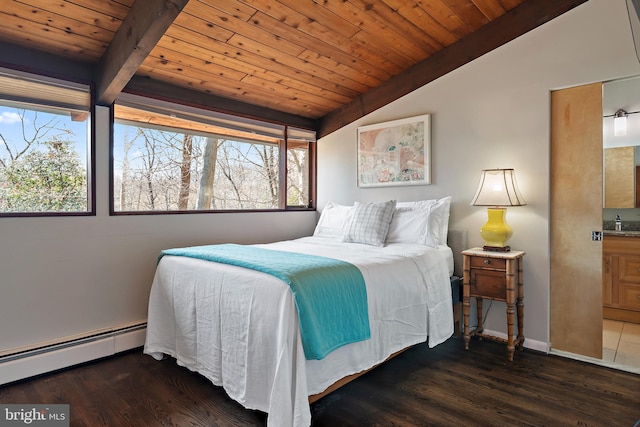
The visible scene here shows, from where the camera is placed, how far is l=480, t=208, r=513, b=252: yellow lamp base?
9.33ft

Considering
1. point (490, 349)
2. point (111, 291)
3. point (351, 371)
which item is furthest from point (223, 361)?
point (490, 349)

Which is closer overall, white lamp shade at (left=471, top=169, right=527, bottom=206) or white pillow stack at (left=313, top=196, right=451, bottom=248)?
white lamp shade at (left=471, top=169, right=527, bottom=206)

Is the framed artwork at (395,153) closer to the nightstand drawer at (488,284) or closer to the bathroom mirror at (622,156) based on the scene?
the nightstand drawer at (488,284)

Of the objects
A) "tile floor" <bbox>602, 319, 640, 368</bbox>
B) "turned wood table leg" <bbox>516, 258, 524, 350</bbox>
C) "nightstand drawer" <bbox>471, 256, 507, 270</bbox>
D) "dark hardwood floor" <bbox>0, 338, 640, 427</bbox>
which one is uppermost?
"nightstand drawer" <bbox>471, 256, 507, 270</bbox>

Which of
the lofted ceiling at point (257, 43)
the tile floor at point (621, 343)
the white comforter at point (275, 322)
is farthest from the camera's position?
the tile floor at point (621, 343)

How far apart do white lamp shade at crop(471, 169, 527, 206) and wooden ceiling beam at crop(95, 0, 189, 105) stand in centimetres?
240

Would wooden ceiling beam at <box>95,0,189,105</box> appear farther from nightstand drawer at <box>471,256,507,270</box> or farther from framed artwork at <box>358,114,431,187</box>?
nightstand drawer at <box>471,256,507,270</box>

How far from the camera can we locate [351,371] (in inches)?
78.4

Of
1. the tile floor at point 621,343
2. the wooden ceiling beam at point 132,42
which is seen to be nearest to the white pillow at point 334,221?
the wooden ceiling beam at point 132,42

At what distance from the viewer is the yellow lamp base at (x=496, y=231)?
2844 millimetres

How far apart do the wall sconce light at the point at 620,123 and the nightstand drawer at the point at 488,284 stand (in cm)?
209

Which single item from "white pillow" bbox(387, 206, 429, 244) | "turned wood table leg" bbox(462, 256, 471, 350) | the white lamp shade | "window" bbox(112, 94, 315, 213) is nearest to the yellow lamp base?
the white lamp shade

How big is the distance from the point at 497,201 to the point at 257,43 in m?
2.21

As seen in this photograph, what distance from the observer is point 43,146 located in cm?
261
